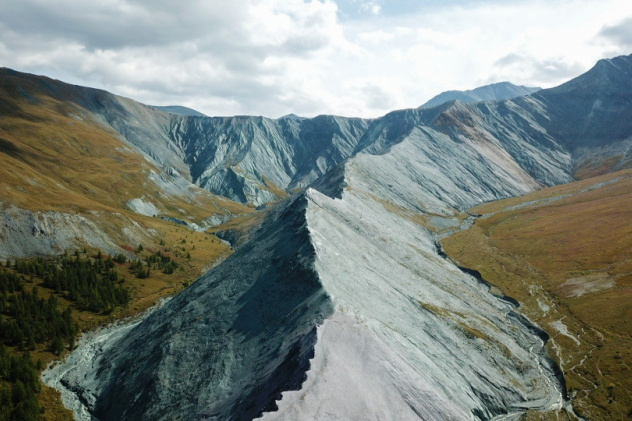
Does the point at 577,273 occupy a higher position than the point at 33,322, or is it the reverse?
the point at 33,322

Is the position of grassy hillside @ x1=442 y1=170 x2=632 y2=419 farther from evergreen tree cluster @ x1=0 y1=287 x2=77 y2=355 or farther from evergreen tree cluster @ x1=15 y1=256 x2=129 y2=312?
evergreen tree cluster @ x1=15 y1=256 x2=129 y2=312

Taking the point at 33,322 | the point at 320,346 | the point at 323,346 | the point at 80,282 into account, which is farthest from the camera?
the point at 80,282

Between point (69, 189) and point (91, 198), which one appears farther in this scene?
point (91, 198)


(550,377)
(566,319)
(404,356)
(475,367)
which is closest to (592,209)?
(566,319)

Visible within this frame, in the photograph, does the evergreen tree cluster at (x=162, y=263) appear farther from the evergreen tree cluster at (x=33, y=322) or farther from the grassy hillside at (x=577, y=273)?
the grassy hillside at (x=577, y=273)

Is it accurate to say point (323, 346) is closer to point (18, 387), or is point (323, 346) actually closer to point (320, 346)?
point (320, 346)

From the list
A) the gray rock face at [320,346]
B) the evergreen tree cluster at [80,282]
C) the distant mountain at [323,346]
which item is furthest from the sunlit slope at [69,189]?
the gray rock face at [320,346]

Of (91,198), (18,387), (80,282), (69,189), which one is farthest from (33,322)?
(91,198)
